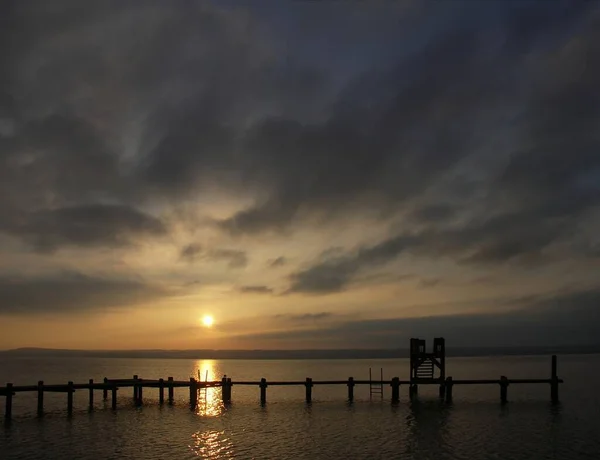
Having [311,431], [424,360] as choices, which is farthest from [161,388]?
[424,360]

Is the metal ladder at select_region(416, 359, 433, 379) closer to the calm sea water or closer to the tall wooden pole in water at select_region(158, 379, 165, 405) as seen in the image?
the calm sea water

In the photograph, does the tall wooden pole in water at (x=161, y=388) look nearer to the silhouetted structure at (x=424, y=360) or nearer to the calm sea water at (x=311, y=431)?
the calm sea water at (x=311, y=431)

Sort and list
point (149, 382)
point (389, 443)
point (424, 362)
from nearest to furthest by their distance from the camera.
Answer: point (389, 443) < point (149, 382) < point (424, 362)

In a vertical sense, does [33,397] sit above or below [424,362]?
below

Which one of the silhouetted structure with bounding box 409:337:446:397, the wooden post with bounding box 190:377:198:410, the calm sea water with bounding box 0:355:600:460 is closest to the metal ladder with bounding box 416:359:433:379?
the silhouetted structure with bounding box 409:337:446:397

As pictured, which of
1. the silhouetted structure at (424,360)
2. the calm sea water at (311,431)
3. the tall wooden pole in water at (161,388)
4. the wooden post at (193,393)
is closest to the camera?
the calm sea water at (311,431)

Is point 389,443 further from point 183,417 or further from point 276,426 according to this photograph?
point 183,417

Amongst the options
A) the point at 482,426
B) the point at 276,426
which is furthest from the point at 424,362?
the point at 276,426

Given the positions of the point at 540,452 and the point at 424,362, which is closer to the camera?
the point at 540,452

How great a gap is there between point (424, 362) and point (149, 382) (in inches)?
1084

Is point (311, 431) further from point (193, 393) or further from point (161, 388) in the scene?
point (161, 388)

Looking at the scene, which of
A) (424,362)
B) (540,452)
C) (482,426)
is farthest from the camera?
(424,362)

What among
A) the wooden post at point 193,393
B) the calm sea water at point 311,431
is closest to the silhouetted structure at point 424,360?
the calm sea water at point 311,431

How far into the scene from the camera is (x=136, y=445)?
→ 38000 mm
